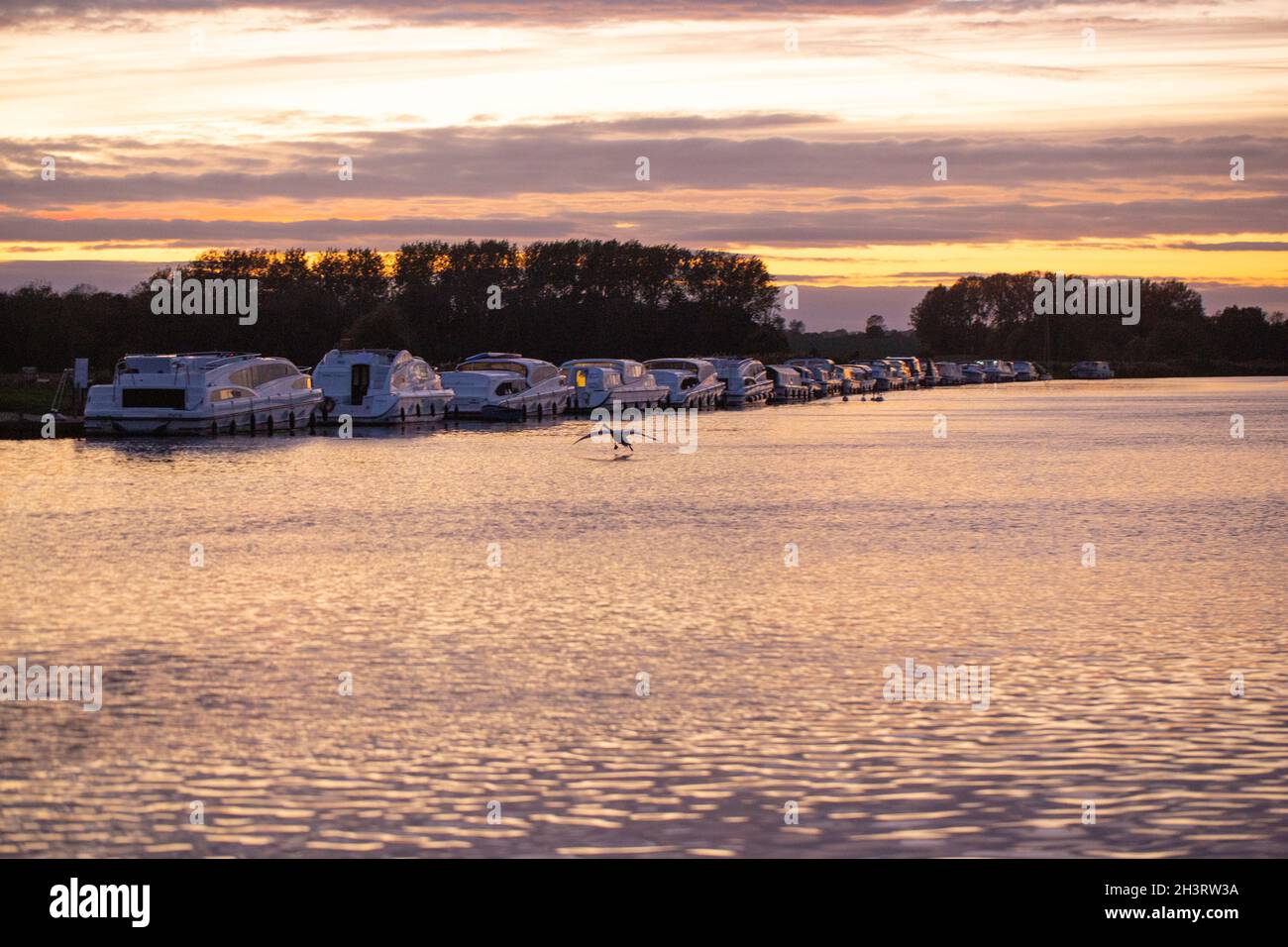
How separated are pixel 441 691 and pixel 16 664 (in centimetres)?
330

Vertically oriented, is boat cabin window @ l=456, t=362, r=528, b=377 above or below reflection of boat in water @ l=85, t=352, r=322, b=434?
above

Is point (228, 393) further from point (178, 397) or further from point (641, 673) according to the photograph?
point (641, 673)

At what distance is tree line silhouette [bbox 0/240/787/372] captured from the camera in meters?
101

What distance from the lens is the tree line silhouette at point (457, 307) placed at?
101062mm

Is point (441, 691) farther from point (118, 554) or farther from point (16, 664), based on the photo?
point (118, 554)

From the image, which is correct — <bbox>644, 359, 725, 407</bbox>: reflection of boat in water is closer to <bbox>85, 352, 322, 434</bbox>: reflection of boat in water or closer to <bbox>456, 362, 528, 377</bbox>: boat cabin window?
<bbox>456, 362, 528, 377</bbox>: boat cabin window

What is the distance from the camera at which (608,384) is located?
60.8 m

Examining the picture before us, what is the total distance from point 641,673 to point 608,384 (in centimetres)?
4907

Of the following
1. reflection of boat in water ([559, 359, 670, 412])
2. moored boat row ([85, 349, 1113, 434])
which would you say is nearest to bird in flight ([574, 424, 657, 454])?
moored boat row ([85, 349, 1113, 434])

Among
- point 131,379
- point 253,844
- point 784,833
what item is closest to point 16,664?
point 253,844

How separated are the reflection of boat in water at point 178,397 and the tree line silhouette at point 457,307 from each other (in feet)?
158

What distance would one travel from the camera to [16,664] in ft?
40.2

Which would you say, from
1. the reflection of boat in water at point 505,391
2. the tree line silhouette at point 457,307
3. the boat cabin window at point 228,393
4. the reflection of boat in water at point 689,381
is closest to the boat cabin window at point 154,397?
the boat cabin window at point 228,393

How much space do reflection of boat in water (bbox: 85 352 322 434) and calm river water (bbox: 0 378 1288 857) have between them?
16.3 meters
